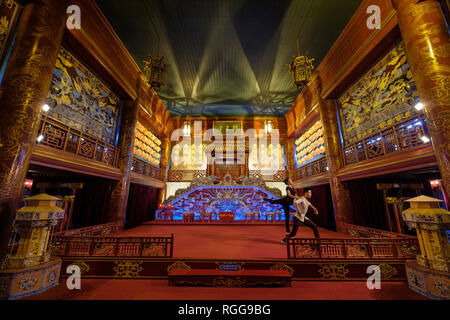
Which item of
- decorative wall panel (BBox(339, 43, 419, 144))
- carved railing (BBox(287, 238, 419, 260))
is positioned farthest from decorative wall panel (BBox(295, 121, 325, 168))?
carved railing (BBox(287, 238, 419, 260))

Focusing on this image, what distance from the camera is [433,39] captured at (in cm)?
299

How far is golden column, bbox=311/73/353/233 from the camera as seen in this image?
5371mm

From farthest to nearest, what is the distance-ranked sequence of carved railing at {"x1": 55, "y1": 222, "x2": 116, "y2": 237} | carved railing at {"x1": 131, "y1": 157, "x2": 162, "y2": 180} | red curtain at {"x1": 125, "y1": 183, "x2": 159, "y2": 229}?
1. carved railing at {"x1": 131, "y1": 157, "x2": 162, "y2": 180}
2. red curtain at {"x1": 125, "y1": 183, "x2": 159, "y2": 229}
3. carved railing at {"x1": 55, "y1": 222, "x2": 116, "y2": 237}

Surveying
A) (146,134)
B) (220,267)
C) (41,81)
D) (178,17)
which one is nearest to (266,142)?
(146,134)

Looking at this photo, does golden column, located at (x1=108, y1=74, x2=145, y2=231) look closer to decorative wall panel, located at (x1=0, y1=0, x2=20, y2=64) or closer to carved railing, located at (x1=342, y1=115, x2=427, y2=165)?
decorative wall panel, located at (x1=0, y1=0, x2=20, y2=64)

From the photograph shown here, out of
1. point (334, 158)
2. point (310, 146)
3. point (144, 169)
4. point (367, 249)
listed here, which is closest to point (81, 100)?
point (144, 169)

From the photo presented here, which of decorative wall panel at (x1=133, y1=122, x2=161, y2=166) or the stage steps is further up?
decorative wall panel at (x1=133, y1=122, x2=161, y2=166)

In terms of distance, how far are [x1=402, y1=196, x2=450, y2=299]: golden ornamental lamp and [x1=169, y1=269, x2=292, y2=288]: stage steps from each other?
5.62ft

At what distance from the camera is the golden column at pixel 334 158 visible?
5.37 meters

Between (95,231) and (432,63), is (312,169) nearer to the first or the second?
(432,63)

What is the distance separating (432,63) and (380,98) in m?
1.84

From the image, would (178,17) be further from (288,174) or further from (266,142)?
(288,174)

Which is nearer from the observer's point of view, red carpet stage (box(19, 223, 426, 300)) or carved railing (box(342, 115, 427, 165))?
red carpet stage (box(19, 223, 426, 300))

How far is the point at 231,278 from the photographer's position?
2689mm
